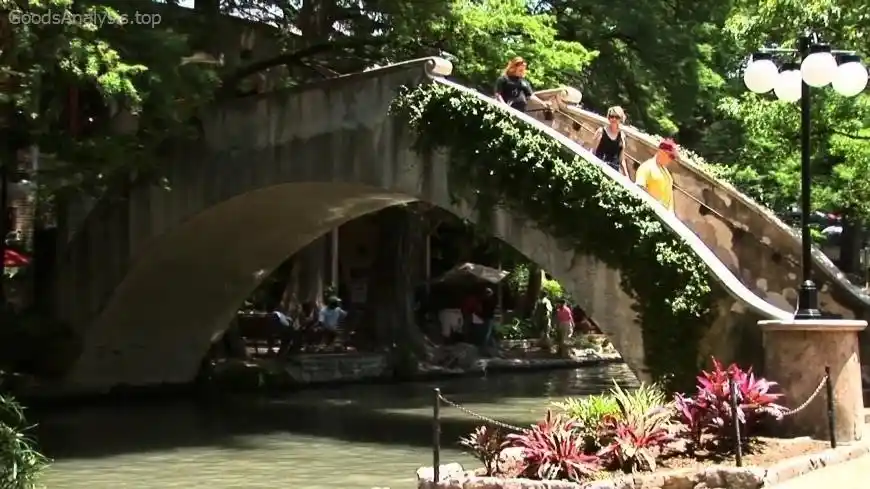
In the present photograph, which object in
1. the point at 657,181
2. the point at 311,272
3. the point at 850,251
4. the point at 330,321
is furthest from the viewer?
the point at 311,272

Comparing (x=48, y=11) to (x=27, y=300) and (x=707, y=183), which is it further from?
(x=27, y=300)

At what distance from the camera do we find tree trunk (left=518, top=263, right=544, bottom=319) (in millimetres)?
43062

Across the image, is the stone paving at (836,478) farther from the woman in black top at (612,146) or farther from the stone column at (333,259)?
the stone column at (333,259)

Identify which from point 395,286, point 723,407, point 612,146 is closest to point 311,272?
point 395,286

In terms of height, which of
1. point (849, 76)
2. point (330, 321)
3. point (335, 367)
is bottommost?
point (335, 367)

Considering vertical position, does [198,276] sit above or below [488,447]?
above

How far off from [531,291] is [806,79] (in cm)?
3101

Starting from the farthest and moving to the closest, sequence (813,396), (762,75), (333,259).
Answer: (333,259)
(762,75)
(813,396)

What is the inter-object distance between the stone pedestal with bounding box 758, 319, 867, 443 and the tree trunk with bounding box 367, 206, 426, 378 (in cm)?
1925

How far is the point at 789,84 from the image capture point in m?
13.0

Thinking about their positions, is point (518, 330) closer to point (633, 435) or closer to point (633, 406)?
point (633, 406)

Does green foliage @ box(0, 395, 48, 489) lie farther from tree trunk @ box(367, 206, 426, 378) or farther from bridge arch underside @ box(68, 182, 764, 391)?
tree trunk @ box(367, 206, 426, 378)

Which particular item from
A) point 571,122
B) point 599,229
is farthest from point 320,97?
point 599,229

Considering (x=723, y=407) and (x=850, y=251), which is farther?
(x=850, y=251)
